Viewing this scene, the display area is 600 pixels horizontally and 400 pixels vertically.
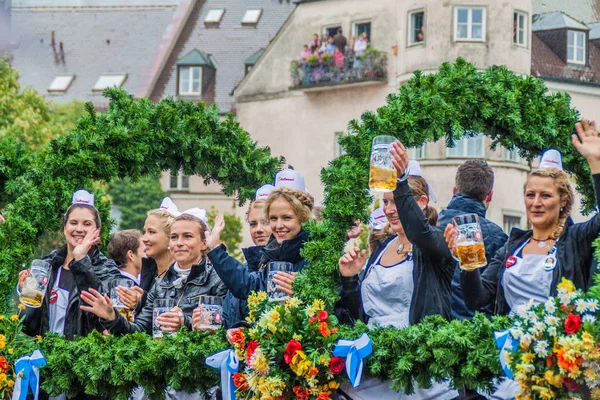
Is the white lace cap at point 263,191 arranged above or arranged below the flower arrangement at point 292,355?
above

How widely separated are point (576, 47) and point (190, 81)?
45.6ft

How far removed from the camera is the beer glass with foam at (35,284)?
9.05 metres

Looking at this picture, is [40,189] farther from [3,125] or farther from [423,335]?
[3,125]

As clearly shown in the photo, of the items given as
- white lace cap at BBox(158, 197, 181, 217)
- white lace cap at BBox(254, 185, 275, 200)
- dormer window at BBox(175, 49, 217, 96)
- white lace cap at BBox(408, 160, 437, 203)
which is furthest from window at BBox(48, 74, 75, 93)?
white lace cap at BBox(408, 160, 437, 203)

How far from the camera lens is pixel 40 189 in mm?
10008

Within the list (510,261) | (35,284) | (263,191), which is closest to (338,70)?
(263,191)

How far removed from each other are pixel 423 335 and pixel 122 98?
4.10 meters

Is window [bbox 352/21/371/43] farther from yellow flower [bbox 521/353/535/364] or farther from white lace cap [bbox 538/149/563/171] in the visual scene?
yellow flower [bbox 521/353/535/364]

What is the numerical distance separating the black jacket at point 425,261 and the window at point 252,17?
38982mm

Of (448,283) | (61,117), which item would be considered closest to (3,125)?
(61,117)

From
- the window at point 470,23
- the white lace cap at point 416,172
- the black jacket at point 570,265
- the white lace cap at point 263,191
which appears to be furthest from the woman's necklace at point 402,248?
the window at point 470,23

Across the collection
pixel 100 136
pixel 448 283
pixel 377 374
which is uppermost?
pixel 100 136

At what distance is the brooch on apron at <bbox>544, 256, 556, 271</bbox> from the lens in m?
7.35

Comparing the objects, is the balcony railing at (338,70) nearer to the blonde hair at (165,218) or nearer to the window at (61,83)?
the window at (61,83)
